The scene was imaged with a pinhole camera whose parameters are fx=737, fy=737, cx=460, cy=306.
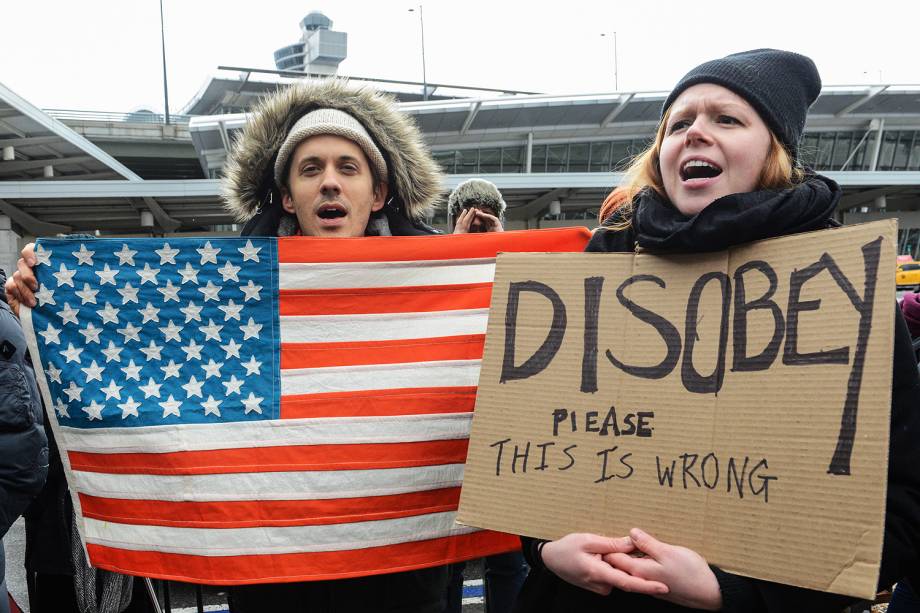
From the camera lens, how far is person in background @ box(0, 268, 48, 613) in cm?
243

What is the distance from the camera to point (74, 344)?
7.30 ft

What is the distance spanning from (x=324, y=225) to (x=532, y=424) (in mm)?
1083

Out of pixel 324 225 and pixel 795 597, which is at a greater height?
pixel 324 225

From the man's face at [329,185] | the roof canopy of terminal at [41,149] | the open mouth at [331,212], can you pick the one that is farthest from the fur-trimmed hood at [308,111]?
the roof canopy of terminal at [41,149]

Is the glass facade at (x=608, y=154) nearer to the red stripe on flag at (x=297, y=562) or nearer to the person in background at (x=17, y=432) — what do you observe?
the person in background at (x=17, y=432)

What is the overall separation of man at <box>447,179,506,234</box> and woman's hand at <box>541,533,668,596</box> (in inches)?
106

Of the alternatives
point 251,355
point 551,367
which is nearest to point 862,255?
point 551,367

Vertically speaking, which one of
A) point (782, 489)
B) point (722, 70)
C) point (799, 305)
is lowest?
point (782, 489)

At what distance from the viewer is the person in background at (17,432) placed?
2.43 metres

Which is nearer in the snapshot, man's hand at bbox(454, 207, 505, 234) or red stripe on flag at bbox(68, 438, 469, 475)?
red stripe on flag at bbox(68, 438, 469, 475)

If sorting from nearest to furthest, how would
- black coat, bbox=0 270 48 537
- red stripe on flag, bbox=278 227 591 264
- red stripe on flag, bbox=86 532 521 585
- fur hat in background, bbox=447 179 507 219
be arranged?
red stripe on flag, bbox=86 532 521 585
red stripe on flag, bbox=278 227 591 264
black coat, bbox=0 270 48 537
fur hat in background, bbox=447 179 507 219

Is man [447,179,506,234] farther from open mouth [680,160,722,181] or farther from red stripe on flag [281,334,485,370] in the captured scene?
open mouth [680,160,722,181]

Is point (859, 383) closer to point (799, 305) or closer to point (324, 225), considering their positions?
point (799, 305)

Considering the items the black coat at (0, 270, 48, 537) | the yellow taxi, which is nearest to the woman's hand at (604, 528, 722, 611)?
the black coat at (0, 270, 48, 537)
